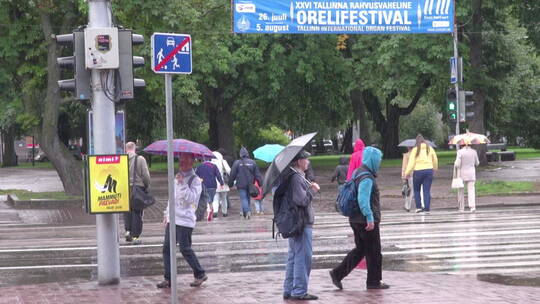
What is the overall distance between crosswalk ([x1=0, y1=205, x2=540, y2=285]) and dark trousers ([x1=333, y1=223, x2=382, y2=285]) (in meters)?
1.93

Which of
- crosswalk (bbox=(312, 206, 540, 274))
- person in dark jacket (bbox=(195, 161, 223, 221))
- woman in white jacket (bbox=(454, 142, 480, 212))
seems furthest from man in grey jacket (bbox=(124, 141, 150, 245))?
woman in white jacket (bbox=(454, 142, 480, 212))

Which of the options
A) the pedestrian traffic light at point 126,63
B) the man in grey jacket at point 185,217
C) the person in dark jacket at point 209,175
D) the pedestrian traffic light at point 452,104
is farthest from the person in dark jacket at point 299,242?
the pedestrian traffic light at point 452,104

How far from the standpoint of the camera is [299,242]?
396 inches

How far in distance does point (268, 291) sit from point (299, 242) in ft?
2.98

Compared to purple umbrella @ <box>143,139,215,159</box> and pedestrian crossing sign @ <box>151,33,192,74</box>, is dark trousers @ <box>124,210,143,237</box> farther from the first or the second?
pedestrian crossing sign @ <box>151,33,192,74</box>

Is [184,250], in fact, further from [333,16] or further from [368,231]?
[333,16]

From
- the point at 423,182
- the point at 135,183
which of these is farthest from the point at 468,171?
the point at 135,183

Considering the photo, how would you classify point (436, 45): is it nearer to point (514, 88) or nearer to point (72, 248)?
point (514, 88)

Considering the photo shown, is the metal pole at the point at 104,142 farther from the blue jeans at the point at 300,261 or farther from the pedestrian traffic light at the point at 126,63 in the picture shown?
the blue jeans at the point at 300,261

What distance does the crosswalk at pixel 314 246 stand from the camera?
12.9m

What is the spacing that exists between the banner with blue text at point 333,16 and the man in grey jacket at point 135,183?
11.0 metres

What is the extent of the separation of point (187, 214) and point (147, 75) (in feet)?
56.9

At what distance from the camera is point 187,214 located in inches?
438

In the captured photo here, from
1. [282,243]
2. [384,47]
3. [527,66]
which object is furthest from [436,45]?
[282,243]
